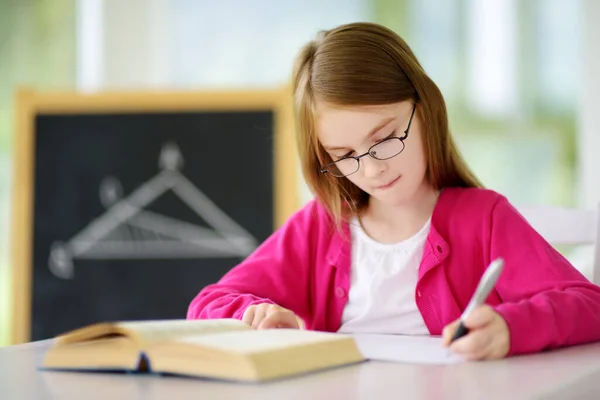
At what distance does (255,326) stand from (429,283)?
33 centimetres

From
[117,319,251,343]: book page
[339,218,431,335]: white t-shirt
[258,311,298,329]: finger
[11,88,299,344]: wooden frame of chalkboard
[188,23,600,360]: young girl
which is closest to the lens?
[117,319,251,343]: book page

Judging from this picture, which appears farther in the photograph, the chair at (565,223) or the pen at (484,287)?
the chair at (565,223)

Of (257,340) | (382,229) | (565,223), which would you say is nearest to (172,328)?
(257,340)

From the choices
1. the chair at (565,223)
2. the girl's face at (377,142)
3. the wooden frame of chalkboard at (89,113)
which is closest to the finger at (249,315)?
the girl's face at (377,142)

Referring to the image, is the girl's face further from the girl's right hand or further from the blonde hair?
the girl's right hand

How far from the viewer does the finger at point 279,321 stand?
105 cm

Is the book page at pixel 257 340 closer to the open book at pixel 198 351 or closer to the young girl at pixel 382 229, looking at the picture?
the open book at pixel 198 351

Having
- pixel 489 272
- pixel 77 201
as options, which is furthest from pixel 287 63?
pixel 489 272

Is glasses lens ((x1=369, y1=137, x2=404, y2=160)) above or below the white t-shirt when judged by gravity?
above

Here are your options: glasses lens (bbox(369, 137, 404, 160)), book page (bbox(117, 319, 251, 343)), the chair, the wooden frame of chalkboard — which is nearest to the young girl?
glasses lens (bbox(369, 137, 404, 160))

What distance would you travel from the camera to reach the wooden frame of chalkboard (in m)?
2.66

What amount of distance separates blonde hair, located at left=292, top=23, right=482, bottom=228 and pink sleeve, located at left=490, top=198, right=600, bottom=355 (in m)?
0.12

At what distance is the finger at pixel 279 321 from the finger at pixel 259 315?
1 cm

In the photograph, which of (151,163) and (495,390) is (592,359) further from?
(151,163)
